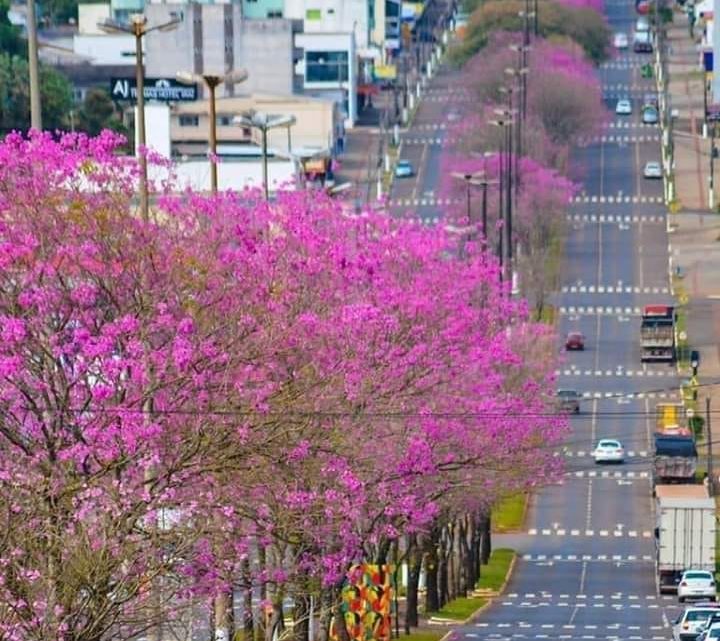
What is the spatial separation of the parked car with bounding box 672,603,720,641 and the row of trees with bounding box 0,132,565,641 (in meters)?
12.1

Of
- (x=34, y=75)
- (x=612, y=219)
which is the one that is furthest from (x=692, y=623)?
(x=612, y=219)

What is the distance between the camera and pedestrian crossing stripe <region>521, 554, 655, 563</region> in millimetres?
115438

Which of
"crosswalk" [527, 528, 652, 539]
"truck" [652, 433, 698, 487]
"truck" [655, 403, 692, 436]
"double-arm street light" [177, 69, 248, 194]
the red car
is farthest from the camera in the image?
the red car

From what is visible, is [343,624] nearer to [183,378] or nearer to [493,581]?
[183,378]

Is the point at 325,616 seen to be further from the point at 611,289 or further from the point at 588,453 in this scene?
the point at 611,289

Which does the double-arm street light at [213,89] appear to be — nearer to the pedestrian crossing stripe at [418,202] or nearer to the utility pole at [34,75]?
the utility pole at [34,75]

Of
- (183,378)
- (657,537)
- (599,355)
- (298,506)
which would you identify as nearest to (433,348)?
(298,506)

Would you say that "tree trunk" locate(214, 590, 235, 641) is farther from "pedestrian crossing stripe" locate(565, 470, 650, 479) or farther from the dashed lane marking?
the dashed lane marking

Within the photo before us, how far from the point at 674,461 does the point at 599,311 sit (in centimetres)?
4460

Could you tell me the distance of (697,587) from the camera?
10106cm

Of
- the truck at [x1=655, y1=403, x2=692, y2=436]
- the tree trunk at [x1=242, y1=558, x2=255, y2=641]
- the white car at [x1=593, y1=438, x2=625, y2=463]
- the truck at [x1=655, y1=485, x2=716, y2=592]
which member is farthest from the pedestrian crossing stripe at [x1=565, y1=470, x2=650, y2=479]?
the tree trunk at [x1=242, y1=558, x2=255, y2=641]

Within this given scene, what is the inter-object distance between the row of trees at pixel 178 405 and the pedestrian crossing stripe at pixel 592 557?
46713 millimetres

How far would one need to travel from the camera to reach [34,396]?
161 ft

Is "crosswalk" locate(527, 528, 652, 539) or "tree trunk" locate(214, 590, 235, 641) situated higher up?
"tree trunk" locate(214, 590, 235, 641)
